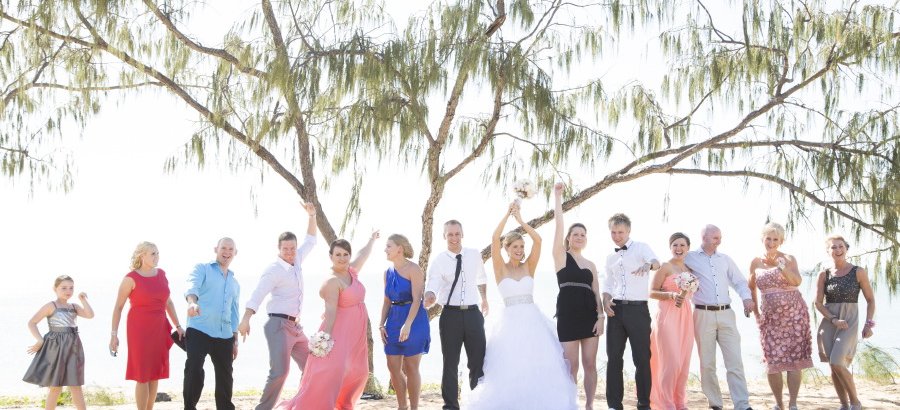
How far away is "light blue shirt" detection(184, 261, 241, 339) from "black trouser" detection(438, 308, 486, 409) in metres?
1.32

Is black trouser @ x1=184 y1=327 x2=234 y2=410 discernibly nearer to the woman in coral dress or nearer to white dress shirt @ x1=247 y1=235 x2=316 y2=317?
white dress shirt @ x1=247 y1=235 x2=316 y2=317

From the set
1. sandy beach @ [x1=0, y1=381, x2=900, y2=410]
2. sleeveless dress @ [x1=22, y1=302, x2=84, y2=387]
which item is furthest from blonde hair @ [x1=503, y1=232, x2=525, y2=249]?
sleeveless dress @ [x1=22, y1=302, x2=84, y2=387]

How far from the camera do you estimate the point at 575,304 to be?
565cm

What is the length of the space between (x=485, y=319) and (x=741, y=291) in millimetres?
1633

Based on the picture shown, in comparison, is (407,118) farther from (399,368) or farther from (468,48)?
(399,368)

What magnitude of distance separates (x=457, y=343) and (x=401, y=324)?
0.36 m

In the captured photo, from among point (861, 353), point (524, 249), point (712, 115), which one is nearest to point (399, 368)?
point (524, 249)

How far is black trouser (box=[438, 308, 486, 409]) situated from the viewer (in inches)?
217

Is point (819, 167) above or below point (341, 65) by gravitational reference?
below


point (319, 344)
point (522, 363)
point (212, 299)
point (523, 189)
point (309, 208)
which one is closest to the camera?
point (319, 344)

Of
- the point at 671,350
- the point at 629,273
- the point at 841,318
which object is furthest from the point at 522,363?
the point at 841,318

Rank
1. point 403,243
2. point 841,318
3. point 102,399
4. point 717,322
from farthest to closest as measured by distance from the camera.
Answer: point 102,399, point 841,318, point 717,322, point 403,243

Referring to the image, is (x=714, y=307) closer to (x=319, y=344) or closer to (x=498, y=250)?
(x=498, y=250)

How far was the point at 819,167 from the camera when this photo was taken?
758cm
